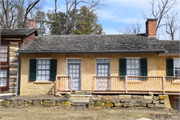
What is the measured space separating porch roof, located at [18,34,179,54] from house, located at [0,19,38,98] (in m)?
0.90

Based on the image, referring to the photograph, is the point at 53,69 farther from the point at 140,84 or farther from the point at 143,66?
the point at 143,66

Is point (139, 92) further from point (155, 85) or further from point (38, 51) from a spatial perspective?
point (38, 51)

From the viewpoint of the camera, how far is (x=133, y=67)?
11.9m

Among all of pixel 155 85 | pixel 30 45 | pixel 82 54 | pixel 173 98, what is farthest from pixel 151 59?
pixel 30 45

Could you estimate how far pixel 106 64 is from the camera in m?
12.0

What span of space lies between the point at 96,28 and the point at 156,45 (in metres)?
21.1

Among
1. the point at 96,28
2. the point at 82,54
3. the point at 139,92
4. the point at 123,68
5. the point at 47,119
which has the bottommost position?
the point at 47,119

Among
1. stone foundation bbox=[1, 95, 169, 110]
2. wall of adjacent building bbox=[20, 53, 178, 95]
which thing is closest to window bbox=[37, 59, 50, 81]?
wall of adjacent building bbox=[20, 53, 178, 95]

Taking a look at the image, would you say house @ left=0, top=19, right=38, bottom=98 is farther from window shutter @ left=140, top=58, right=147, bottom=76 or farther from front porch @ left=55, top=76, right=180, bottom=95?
window shutter @ left=140, top=58, right=147, bottom=76

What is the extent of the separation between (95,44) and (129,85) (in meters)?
4.10

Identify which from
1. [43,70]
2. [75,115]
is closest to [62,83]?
[43,70]

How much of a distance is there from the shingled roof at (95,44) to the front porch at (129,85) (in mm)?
1882

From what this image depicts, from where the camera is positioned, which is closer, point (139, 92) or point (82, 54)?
point (139, 92)

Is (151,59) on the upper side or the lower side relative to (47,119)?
upper
